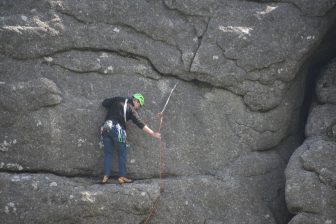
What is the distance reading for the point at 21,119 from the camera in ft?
42.7

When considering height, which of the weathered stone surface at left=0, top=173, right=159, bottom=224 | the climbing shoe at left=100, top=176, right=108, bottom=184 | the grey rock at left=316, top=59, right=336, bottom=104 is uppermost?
the grey rock at left=316, top=59, right=336, bottom=104

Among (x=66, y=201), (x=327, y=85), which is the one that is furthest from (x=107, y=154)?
(x=327, y=85)

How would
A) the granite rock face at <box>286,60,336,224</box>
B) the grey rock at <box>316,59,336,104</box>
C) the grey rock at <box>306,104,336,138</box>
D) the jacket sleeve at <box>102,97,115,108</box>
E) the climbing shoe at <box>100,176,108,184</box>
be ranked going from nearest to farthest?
the granite rock face at <box>286,60,336,224</box>, the climbing shoe at <box>100,176,108,184</box>, the jacket sleeve at <box>102,97,115,108</box>, the grey rock at <box>306,104,336,138</box>, the grey rock at <box>316,59,336,104</box>

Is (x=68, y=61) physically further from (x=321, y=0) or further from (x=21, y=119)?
(x=321, y=0)

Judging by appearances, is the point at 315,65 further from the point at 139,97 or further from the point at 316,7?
the point at 139,97

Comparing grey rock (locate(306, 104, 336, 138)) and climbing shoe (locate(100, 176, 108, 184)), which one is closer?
climbing shoe (locate(100, 176, 108, 184))

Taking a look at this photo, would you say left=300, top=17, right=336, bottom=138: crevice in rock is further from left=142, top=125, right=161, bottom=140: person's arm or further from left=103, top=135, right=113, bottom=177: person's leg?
left=103, top=135, right=113, bottom=177: person's leg

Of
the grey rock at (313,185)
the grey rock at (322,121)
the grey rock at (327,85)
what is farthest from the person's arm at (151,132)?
the grey rock at (327,85)

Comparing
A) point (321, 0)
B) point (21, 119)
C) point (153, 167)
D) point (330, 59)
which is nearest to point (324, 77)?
point (330, 59)

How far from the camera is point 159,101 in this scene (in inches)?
557

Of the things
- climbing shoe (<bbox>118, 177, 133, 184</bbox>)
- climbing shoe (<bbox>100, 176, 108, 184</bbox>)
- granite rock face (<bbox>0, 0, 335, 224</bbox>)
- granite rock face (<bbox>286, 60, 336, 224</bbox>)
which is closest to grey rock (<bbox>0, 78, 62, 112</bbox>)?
granite rock face (<bbox>0, 0, 335, 224</bbox>)

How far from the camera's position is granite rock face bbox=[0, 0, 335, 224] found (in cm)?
1282

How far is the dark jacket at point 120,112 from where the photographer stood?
13.1 metres

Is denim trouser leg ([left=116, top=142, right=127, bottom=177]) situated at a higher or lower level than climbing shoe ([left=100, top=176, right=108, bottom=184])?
higher
